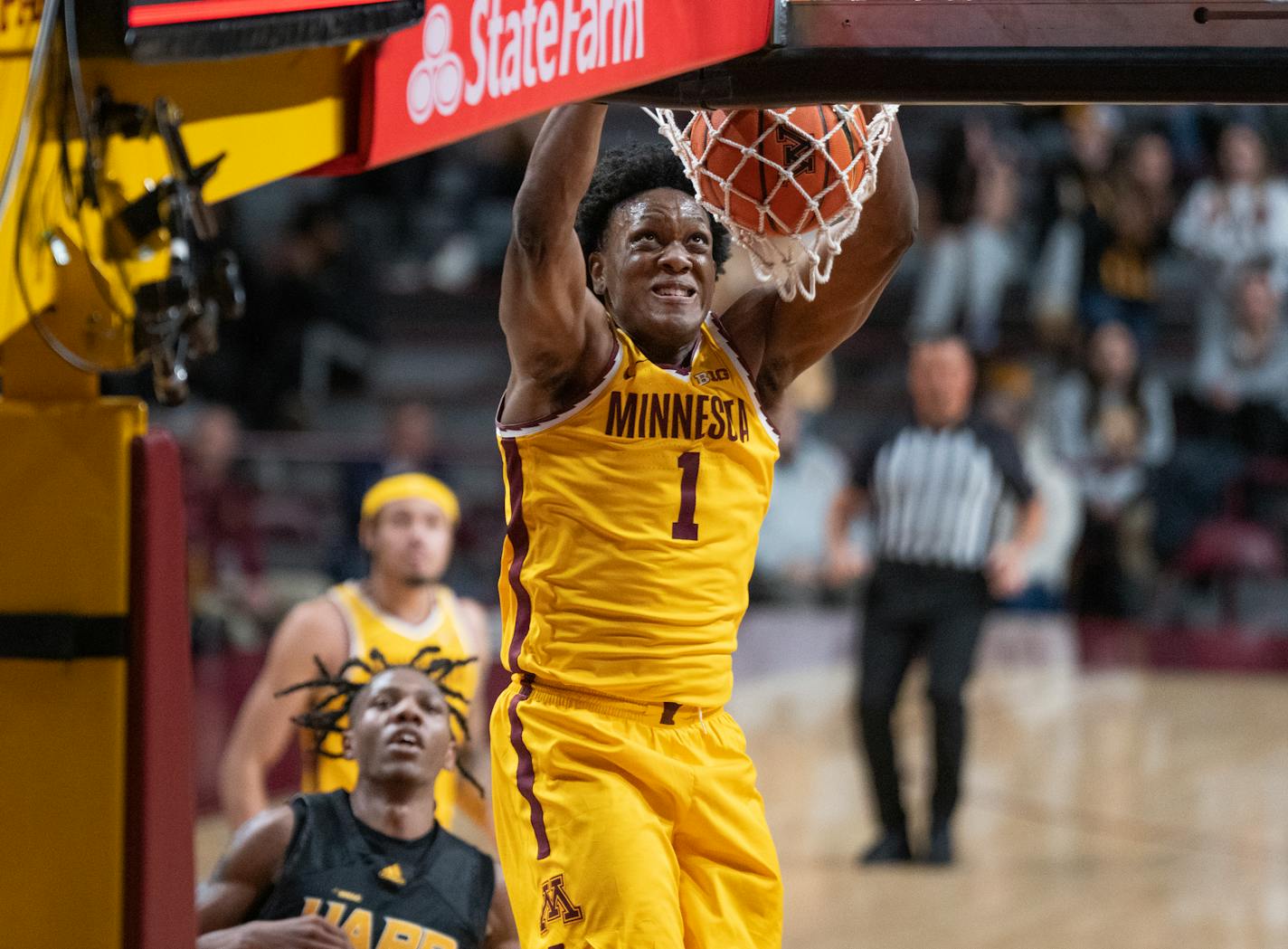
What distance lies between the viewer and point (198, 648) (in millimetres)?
10766

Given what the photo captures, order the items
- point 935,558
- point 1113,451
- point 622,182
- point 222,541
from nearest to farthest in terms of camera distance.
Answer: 1. point 622,182
2. point 935,558
3. point 222,541
4. point 1113,451

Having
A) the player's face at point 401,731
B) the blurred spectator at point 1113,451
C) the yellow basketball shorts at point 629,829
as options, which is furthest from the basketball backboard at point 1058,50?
the blurred spectator at point 1113,451

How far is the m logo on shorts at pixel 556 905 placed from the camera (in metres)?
3.73

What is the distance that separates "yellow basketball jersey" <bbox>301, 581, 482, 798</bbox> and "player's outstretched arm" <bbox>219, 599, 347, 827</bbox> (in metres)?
0.06

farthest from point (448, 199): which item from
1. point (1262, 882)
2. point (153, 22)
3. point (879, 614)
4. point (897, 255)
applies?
point (153, 22)

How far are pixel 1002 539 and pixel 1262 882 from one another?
177 inches

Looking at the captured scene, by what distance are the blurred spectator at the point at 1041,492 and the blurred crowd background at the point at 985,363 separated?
0.09 ft

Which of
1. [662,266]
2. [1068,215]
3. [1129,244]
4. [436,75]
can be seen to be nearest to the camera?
[436,75]

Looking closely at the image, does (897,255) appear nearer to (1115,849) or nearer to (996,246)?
(1115,849)

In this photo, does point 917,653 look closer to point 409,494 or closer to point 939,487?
point 939,487

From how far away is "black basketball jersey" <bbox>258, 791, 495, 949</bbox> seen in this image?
451cm

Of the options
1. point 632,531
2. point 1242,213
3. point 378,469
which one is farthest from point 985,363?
point 632,531

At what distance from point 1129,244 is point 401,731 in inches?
428

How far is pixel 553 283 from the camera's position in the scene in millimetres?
3678
